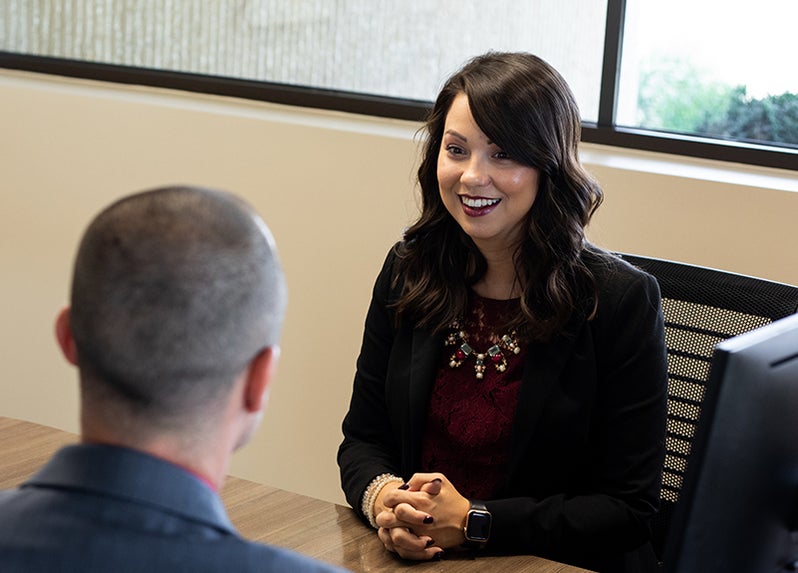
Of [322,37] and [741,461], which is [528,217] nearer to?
[741,461]

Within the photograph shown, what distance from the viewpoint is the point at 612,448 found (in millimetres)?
1899

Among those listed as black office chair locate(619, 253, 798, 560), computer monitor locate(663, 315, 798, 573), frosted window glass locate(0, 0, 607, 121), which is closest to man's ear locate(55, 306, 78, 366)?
computer monitor locate(663, 315, 798, 573)

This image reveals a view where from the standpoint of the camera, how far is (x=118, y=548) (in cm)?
81

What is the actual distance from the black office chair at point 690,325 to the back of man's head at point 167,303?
1151 millimetres

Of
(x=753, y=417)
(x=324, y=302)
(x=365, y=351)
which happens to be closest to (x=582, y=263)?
(x=365, y=351)

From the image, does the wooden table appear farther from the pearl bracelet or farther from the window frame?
the window frame

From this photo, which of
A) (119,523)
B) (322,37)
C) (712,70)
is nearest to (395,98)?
(322,37)

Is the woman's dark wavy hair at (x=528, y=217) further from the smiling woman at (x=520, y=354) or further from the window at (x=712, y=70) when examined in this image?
the window at (x=712, y=70)

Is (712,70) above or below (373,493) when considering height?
above

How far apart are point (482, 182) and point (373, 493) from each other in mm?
550

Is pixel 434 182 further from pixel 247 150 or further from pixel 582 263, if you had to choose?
pixel 247 150

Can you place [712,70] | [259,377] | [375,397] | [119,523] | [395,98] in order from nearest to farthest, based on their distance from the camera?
[119,523] → [259,377] → [375,397] → [712,70] → [395,98]

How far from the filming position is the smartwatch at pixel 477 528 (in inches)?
67.4

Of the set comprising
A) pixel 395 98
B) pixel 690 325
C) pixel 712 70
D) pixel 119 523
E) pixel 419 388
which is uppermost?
pixel 712 70
